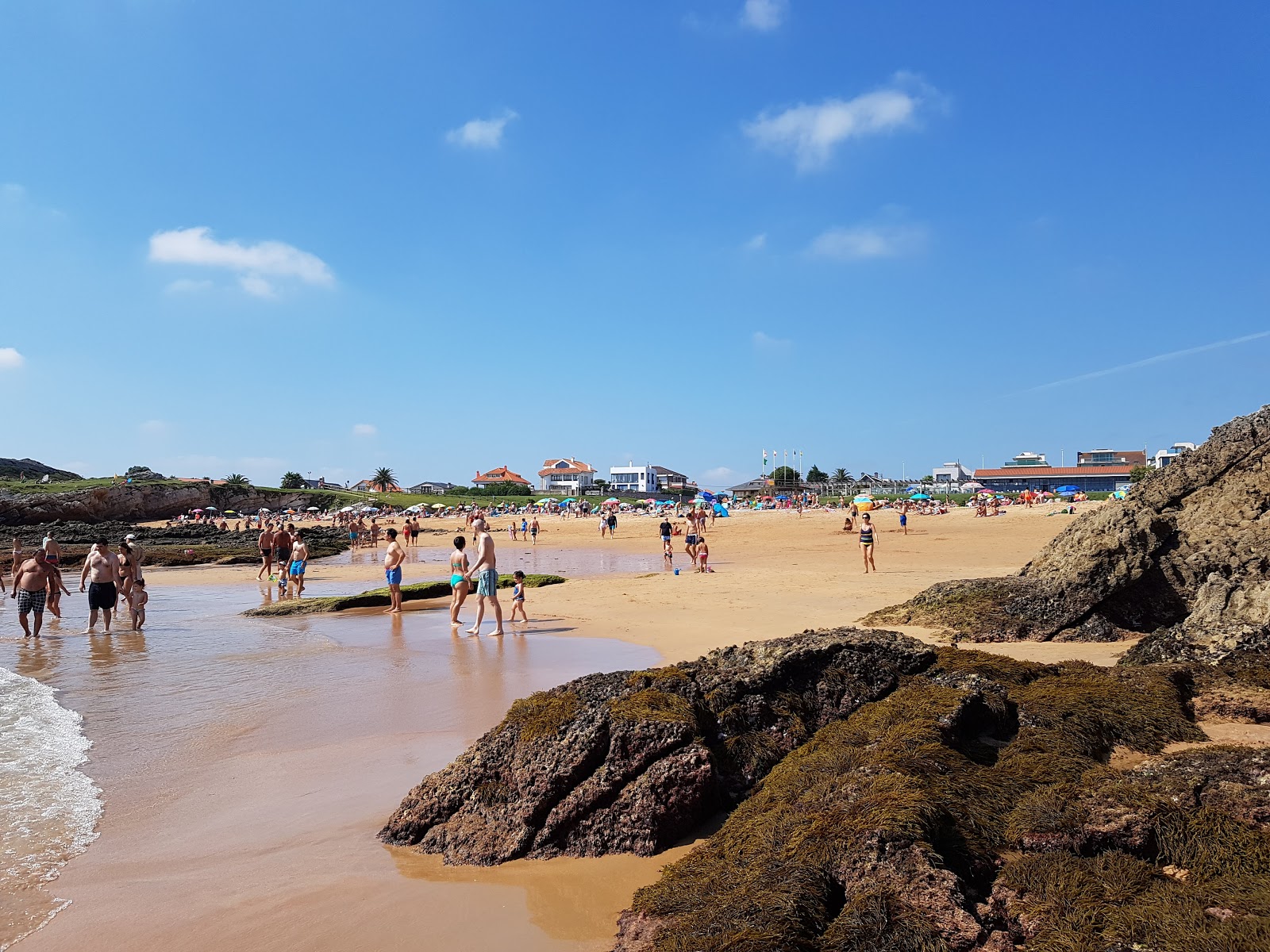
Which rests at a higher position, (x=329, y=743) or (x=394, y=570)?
(x=394, y=570)

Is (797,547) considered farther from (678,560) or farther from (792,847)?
(792,847)

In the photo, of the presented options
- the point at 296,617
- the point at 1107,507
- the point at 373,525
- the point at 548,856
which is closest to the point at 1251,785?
the point at 548,856

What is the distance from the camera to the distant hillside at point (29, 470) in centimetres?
8862

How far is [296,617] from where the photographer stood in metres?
15.0

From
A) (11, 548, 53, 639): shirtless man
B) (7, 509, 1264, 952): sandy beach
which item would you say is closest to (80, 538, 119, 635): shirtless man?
(7, 509, 1264, 952): sandy beach

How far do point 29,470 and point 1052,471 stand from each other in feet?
439

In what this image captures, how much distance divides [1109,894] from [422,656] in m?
9.05

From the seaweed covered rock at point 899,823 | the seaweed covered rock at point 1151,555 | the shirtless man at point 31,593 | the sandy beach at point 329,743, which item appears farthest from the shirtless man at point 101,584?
the seaweed covered rock at point 899,823

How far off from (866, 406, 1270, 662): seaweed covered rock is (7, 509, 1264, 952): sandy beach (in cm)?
59

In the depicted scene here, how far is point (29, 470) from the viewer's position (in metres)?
96.1

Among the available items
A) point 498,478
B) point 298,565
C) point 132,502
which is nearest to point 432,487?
point 498,478

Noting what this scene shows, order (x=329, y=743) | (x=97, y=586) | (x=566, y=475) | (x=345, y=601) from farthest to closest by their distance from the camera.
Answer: (x=566, y=475), (x=345, y=601), (x=97, y=586), (x=329, y=743)

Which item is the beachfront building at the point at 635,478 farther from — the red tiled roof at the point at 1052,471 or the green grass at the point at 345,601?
the green grass at the point at 345,601

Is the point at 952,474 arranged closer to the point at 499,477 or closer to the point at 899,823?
the point at 499,477
